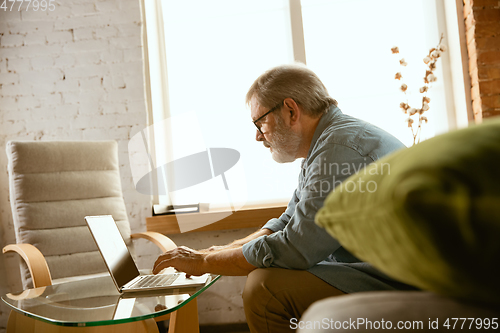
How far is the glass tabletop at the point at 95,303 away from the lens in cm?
92

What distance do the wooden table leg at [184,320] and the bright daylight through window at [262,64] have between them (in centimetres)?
128

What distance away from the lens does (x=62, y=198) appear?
2.12 meters

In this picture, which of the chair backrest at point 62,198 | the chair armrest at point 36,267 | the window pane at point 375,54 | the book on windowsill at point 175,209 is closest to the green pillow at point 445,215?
the chair armrest at point 36,267

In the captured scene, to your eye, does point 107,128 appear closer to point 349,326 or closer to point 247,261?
point 247,261

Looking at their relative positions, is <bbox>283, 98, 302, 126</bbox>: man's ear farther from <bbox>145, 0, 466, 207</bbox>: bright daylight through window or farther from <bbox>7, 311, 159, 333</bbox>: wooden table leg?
<bbox>145, 0, 466, 207</bbox>: bright daylight through window

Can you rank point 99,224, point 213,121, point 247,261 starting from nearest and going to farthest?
point 247,261 → point 99,224 → point 213,121

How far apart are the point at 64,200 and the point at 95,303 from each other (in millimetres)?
1212

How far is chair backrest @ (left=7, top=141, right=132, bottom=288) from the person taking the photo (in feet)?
6.60

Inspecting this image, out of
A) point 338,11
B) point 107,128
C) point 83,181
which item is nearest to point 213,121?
point 107,128

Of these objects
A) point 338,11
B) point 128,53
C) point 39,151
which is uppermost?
point 338,11

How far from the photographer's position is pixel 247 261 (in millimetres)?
1165

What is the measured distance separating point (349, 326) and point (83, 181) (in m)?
2.13

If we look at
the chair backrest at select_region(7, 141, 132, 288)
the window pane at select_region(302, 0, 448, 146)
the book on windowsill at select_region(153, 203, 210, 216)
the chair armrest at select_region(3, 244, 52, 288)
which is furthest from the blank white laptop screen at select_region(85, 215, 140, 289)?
the window pane at select_region(302, 0, 448, 146)

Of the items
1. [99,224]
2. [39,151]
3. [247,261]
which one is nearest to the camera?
[247,261]
